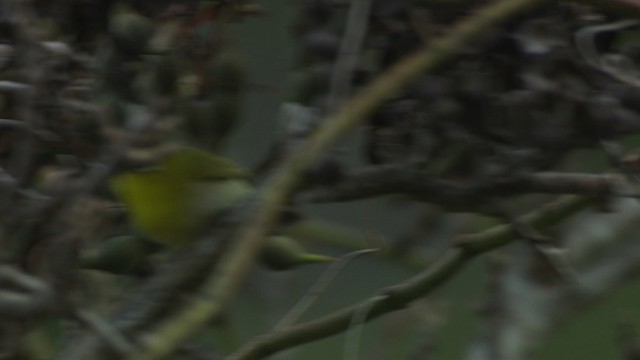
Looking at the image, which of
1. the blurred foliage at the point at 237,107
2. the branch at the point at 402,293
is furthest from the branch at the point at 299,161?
the branch at the point at 402,293

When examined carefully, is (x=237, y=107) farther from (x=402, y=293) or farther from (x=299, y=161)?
(x=402, y=293)

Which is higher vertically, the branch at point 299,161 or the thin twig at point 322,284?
the branch at point 299,161

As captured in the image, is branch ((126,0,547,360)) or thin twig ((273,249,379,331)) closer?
branch ((126,0,547,360))

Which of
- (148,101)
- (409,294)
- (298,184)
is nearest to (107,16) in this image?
(148,101)

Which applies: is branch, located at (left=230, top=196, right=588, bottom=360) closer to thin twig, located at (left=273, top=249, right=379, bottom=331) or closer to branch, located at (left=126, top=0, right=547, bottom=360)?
thin twig, located at (left=273, top=249, right=379, bottom=331)

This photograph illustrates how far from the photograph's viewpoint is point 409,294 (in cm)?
101

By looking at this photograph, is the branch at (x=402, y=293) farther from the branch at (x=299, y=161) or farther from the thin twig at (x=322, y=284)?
the branch at (x=299, y=161)

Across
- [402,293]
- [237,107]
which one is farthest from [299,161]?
[402,293]

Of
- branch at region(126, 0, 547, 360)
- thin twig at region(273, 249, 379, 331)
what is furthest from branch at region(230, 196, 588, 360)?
branch at region(126, 0, 547, 360)

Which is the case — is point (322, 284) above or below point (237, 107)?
below

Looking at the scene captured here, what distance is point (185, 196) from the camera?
35.5 inches

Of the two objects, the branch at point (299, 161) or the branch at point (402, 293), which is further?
the branch at point (402, 293)

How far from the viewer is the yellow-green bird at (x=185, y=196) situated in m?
0.89

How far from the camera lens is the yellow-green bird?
887 millimetres
